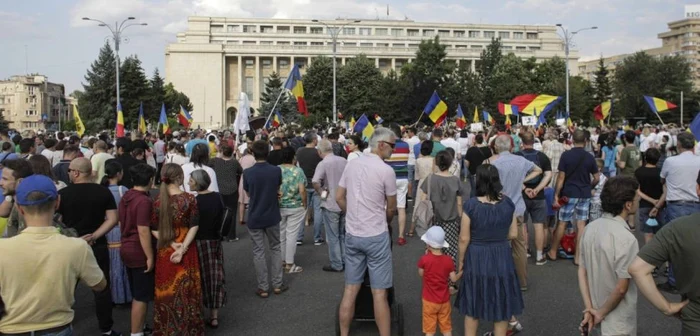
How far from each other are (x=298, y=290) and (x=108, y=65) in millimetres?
59824

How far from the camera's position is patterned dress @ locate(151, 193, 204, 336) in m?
5.94

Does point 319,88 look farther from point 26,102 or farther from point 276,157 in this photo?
point 26,102

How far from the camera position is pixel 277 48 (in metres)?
102

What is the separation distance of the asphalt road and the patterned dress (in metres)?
0.77

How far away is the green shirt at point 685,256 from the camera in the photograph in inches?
138

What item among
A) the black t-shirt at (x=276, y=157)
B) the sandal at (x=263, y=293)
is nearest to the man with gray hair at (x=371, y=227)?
the sandal at (x=263, y=293)

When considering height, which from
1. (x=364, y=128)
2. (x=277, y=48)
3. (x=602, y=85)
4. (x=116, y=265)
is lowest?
(x=116, y=265)

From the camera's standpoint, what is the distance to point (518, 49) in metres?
116

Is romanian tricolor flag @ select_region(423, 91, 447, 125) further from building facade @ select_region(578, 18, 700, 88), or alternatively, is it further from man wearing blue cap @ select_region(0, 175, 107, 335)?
building facade @ select_region(578, 18, 700, 88)

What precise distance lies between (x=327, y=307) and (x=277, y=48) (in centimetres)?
9757

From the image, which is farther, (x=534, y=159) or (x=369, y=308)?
(x=534, y=159)

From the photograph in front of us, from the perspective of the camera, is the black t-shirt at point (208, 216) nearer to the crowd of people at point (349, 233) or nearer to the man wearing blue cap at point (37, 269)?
the crowd of people at point (349, 233)

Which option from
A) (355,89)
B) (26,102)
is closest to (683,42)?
(355,89)

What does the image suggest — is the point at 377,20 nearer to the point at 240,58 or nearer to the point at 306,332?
the point at 240,58
